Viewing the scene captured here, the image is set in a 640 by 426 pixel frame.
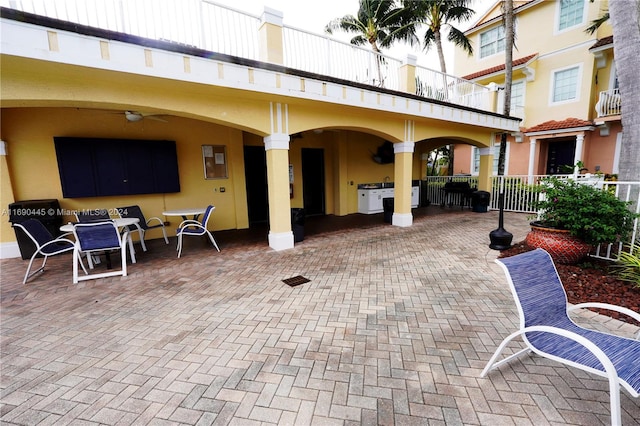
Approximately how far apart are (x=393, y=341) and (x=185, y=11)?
567 centimetres

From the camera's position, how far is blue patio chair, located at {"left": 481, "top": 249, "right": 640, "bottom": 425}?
4.87 feet

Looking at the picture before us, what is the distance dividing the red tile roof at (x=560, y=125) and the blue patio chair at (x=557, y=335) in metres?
12.4

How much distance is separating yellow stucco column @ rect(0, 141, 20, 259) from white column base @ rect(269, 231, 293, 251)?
16.9 feet

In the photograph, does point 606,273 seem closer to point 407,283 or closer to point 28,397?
point 407,283

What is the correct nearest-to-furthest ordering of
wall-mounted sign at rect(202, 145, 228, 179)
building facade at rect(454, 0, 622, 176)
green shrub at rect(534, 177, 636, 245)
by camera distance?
1. green shrub at rect(534, 177, 636, 245)
2. wall-mounted sign at rect(202, 145, 228, 179)
3. building facade at rect(454, 0, 622, 176)

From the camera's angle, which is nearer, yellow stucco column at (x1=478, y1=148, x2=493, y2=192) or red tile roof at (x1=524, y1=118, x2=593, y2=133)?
yellow stucco column at (x1=478, y1=148, x2=493, y2=192)

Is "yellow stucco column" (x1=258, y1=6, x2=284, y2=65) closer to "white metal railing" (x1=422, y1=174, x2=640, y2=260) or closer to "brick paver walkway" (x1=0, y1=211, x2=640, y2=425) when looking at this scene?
"brick paver walkway" (x1=0, y1=211, x2=640, y2=425)

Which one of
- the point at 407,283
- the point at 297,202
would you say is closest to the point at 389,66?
the point at 297,202

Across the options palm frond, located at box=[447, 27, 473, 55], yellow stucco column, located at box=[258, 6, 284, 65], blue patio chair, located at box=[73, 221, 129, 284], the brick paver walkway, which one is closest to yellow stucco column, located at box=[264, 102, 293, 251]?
yellow stucco column, located at box=[258, 6, 284, 65]

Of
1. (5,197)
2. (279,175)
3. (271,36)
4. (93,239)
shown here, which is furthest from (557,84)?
(5,197)

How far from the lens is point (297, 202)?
362 inches

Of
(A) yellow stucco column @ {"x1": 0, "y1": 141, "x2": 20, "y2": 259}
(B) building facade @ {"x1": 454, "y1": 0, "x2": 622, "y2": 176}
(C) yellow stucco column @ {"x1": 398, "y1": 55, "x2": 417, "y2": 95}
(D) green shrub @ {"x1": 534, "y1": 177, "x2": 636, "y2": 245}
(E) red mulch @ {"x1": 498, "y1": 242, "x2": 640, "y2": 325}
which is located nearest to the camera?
(E) red mulch @ {"x1": 498, "y1": 242, "x2": 640, "y2": 325}

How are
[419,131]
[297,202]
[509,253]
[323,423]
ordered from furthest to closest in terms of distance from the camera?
[297,202] → [419,131] → [509,253] → [323,423]

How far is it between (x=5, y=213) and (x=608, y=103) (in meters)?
18.1
